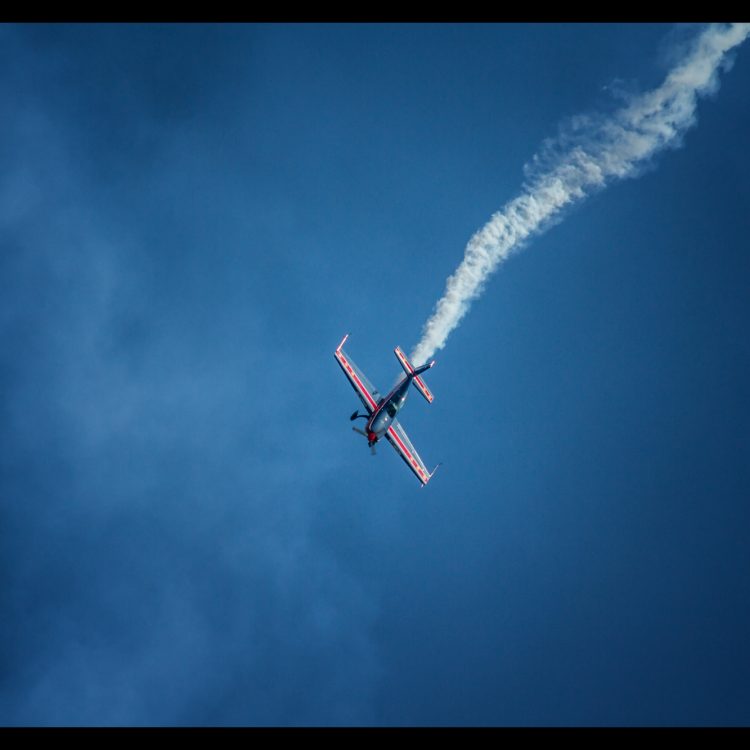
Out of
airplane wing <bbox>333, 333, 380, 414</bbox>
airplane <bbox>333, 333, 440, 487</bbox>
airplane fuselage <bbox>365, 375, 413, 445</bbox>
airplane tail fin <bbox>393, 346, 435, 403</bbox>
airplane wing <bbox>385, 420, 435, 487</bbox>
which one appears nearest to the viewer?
airplane tail fin <bbox>393, 346, 435, 403</bbox>

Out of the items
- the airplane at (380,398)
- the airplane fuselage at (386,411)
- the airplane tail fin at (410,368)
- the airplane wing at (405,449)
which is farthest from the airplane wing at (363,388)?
the airplane tail fin at (410,368)

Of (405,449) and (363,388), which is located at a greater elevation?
(363,388)

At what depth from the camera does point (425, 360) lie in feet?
163

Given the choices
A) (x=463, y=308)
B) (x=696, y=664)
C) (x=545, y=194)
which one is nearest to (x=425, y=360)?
(x=463, y=308)

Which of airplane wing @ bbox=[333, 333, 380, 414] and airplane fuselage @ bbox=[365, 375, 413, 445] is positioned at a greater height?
airplane wing @ bbox=[333, 333, 380, 414]

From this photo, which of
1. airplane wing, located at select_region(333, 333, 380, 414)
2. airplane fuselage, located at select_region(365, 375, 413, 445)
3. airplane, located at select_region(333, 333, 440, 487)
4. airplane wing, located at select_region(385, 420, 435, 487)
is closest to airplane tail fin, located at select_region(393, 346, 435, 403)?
airplane, located at select_region(333, 333, 440, 487)

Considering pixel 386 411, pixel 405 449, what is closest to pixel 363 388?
A: pixel 386 411

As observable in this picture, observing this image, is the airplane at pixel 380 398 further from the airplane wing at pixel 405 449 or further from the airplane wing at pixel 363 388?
the airplane wing at pixel 405 449

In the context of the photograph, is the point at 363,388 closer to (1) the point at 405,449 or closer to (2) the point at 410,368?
(2) the point at 410,368

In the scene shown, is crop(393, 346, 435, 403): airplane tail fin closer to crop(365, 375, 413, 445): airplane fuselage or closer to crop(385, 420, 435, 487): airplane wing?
crop(365, 375, 413, 445): airplane fuselage
